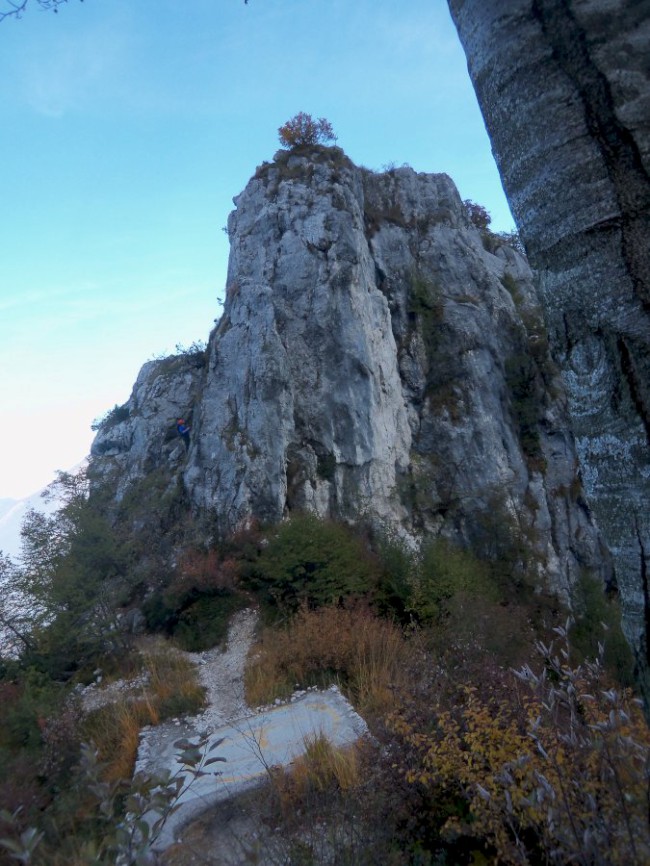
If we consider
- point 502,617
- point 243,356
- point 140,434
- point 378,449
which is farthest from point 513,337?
point 502,617

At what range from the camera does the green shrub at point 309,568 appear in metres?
10.2

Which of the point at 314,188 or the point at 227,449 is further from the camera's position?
the point at 314,188

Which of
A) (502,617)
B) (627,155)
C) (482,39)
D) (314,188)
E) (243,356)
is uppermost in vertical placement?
(314,188)

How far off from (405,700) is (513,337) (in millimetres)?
19427

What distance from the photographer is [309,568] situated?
35.2 ft

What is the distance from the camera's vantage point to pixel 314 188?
58.9 feet

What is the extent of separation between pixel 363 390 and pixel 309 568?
6.91m

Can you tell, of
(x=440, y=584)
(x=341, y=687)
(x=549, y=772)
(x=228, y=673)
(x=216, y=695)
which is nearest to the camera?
(x=549, y=772)

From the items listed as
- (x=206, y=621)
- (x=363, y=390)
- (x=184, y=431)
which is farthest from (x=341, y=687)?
(x=184, y=431)

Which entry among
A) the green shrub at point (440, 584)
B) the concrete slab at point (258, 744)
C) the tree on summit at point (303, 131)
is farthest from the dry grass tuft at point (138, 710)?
the tree on summit at point (303, 131)

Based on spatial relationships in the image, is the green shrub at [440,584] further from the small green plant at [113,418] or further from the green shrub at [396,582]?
the small green plant at [113,418]

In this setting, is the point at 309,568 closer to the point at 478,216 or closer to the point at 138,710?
the point at 138,710

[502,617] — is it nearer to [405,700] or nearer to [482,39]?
[405,700]

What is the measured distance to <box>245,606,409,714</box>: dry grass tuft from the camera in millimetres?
6406
